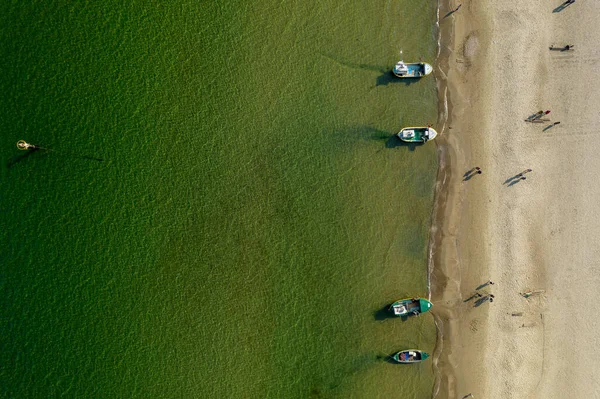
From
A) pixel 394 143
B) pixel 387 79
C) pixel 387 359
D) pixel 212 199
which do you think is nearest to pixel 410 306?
pixel 387 359

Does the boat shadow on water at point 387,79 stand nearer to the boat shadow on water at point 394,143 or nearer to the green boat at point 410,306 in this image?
the boat shadow on water at point 394,143

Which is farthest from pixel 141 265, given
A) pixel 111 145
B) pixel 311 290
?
pixel 311 290

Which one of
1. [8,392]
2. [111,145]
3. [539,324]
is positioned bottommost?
[8,392]

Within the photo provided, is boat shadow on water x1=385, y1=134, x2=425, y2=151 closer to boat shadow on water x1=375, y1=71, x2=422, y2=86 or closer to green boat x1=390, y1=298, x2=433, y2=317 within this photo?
boat shadow on water x1=375, y1=71, x2=422, y2=86

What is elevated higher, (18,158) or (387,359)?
(18,158)

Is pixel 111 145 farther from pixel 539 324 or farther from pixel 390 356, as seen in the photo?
pixel 539 324

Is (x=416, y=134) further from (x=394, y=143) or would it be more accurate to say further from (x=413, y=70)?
(x=413, y=70)

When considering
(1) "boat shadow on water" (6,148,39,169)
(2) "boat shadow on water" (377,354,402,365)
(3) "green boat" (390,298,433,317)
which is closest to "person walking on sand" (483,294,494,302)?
(3) "green boat" (390,298,433,317)
